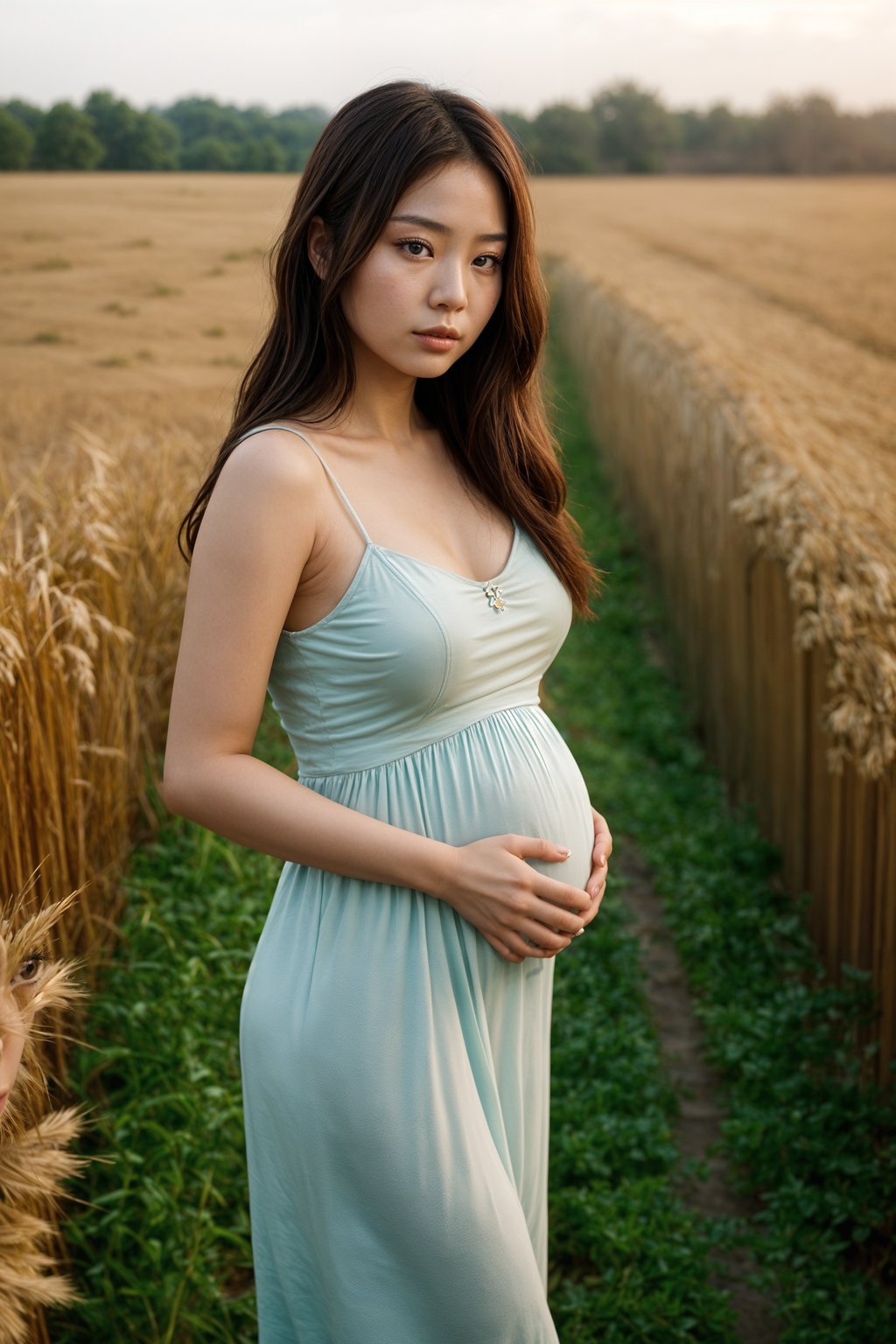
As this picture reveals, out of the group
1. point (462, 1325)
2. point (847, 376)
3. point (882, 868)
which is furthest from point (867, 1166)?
→ point (847, 376)

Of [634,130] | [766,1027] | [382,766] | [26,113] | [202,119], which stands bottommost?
[766,1027]

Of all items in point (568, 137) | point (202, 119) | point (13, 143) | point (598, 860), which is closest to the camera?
point (598, 860)

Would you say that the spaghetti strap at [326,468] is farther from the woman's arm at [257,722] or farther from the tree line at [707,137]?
the tree line at [707,137]

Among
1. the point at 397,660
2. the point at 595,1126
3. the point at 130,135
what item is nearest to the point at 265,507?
the point at 397,660

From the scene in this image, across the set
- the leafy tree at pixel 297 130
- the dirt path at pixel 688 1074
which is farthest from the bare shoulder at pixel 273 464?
the leafy tree at pixel 297 130

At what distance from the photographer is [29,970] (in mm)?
1232

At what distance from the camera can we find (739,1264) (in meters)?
2.52

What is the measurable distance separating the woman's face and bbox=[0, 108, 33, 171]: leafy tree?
3268mm

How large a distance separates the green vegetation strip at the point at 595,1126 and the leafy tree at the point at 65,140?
252 centimetres

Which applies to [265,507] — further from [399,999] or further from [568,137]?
[568,137]

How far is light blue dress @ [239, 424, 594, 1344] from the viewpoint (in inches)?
53.2

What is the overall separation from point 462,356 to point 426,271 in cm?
34

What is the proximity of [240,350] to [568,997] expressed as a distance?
3.00 meters

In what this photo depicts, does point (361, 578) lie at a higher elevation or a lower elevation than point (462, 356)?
lower
